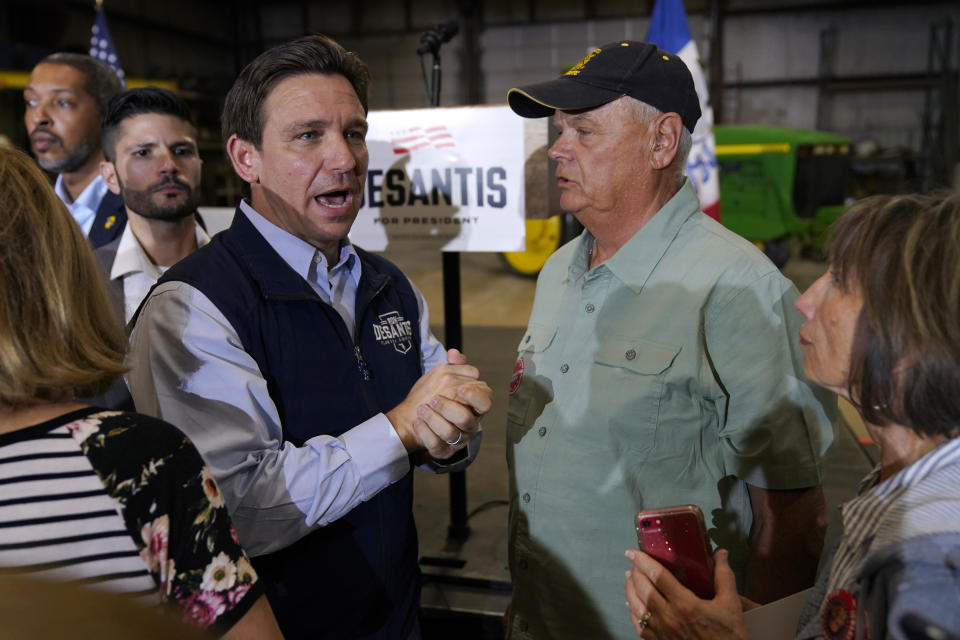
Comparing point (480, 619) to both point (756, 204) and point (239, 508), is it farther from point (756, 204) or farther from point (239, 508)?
point (756, 204)

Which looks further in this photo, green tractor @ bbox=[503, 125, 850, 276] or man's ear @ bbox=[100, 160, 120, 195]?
green tractor @ bbox=[503, 125, 850, 276]

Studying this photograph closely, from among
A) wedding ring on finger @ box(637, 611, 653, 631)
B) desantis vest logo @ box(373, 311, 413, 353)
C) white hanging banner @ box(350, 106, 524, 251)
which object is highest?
white hanging banner @ box(350, 106, 524, 251)

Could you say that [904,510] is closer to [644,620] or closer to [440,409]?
[644,620]

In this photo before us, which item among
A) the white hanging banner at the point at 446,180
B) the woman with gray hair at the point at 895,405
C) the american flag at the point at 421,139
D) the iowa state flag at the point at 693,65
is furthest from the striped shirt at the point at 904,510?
the iowa state flag at the point at 693,65

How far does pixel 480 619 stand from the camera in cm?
273

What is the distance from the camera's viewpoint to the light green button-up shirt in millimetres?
1398

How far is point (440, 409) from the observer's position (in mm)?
1336

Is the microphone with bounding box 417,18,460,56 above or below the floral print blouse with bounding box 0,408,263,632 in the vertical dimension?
above

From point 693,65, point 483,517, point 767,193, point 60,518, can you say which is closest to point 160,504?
point 60,518

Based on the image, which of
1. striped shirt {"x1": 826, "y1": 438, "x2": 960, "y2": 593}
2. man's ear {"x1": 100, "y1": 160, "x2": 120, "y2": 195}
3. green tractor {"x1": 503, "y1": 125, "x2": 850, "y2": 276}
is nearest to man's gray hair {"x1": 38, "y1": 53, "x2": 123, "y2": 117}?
man's ear {"x1": 100, "y1": 160, "x2": 120, "y2": 195}

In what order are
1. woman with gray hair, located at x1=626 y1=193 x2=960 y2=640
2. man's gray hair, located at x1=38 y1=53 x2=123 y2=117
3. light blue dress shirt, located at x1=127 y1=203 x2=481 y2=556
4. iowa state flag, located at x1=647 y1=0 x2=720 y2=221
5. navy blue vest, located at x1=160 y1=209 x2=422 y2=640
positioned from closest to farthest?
woman with gray hair, located at x1=626 y1=193 x2=960 y2=640, light blue dress shirt, located at x1=127 y1=203 x2=481 y2=556, navy blue vest, located at x1=160 y1=209 x2=422 y2=640, man's gray hair, located at x1=38 y1=53 x2=123 y2=117, iowa state flag, located at x1=647 y1=0 x2=720 y2=221

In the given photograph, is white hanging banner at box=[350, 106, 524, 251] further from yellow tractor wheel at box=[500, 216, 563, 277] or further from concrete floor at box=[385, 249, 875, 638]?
yellow tractor wheel at box=[500, 216, 563, 277]

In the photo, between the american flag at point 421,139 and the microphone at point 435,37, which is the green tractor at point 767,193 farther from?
the american flag at point 421,139

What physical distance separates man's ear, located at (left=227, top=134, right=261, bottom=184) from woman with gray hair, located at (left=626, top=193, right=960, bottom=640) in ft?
3.94
